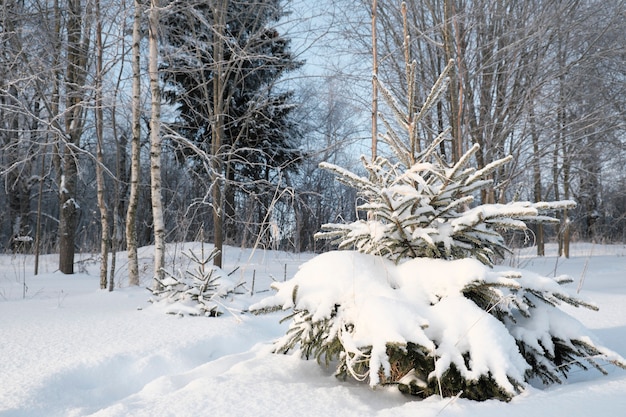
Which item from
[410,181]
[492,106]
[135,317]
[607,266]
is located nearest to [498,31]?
[492,106]

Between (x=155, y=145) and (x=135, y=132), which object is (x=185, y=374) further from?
(x=135, y=132)

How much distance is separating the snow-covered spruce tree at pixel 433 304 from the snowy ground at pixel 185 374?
0.11 m

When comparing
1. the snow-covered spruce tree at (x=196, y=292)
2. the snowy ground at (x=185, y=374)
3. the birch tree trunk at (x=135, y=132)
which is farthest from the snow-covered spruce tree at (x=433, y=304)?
the birch tree trunk at (x=135, y=132)

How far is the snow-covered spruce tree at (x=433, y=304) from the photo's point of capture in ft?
5.51

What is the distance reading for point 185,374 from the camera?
7.68ft

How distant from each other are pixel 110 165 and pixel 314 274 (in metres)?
28.9

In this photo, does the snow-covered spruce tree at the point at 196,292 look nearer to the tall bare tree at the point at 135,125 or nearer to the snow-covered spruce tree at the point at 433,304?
the tall bare tree at the point at 135,125

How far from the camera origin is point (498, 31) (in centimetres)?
805

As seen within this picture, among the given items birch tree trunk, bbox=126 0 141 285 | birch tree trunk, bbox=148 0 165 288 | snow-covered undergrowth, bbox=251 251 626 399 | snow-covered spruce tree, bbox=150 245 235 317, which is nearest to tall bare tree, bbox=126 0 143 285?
birch tree trunk, bbox=126 0 141 285

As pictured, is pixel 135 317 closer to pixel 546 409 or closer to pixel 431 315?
pixel 431 315

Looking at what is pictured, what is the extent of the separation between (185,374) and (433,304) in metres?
1.36

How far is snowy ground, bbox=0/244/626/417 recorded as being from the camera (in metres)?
1.63

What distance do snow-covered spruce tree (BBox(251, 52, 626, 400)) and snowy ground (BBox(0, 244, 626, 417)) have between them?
11cm

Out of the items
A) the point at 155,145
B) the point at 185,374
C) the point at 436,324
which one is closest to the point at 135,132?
the point at 155,145
